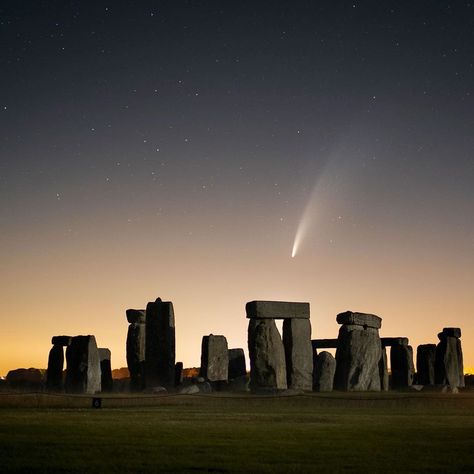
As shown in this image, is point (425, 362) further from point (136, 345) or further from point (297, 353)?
point (136, 345)

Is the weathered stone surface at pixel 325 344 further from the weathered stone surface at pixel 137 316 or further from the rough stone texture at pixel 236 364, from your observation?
the weathered stone surface at pixel 137 316

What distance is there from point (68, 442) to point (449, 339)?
71.3 feet

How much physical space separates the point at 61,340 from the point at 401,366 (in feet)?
39.6

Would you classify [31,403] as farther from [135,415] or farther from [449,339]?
[449,339]

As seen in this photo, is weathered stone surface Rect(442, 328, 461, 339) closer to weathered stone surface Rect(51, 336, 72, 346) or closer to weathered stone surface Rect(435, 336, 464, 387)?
weathered stone surface Rect(435, 336, 464, 387)

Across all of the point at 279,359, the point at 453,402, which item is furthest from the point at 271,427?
the point at 279,359

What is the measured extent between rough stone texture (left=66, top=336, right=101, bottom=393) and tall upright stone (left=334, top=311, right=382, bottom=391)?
718 centimetres

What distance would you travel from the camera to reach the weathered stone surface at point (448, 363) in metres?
27.5

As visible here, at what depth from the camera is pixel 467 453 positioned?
7.95 m

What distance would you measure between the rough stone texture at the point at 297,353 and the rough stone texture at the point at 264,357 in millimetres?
974

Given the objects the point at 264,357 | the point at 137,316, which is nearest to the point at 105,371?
the point at 137,316

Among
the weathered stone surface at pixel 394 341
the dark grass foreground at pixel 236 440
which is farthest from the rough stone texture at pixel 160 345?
the dark grass foreground at pixel 236 440

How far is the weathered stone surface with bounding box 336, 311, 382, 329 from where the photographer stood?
23359 millimetres

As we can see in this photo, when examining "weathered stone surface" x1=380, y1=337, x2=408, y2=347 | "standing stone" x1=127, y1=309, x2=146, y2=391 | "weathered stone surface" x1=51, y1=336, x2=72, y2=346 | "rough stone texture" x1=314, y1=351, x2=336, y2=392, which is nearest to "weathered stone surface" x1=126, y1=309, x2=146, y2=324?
"standing stone" x1=127, y1=309, x2=146, y2=391
